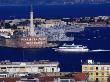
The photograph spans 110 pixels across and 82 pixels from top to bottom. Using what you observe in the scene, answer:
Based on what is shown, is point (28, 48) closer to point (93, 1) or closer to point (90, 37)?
point (90, 37)

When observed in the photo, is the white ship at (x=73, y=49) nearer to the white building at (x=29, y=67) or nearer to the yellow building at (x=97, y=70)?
the white building at (x=29, y=67)

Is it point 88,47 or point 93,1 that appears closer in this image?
point 88,47

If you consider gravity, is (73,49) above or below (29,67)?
below

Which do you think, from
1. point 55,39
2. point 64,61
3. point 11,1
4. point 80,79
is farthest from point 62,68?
point 11,1

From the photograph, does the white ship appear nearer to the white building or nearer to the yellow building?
the white building

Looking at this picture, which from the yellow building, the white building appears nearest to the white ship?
the white building

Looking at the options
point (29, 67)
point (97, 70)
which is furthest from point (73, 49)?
point (97, 70)

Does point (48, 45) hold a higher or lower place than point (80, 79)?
lower

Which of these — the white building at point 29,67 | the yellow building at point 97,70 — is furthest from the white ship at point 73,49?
the yellow building at point 97,70

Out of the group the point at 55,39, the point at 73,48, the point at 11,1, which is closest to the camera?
the point at 73,48

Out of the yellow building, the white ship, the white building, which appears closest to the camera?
the yellow building

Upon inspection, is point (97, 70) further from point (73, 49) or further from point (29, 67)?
point (73, 49)
